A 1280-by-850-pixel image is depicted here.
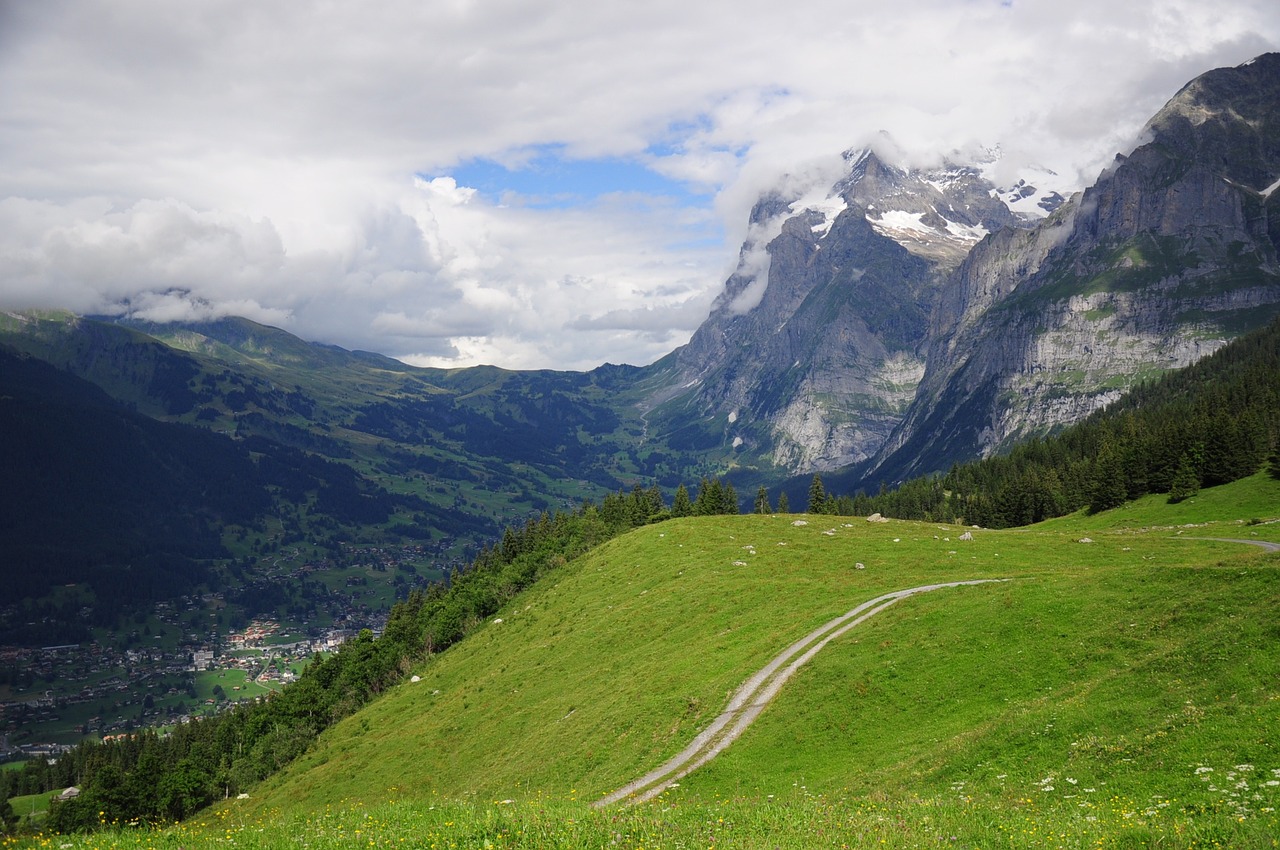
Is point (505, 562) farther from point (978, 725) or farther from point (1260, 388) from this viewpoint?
point (1260, 388)

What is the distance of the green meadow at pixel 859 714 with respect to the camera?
62.2 feet

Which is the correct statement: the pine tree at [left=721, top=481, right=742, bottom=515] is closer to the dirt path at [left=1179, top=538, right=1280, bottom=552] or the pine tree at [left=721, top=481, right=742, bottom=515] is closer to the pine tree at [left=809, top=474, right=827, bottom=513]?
the pine tree at [left=809, top=474, right=827, bottom=513]

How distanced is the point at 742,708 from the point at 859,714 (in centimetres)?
687

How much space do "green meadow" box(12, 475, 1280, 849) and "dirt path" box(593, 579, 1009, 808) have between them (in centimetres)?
101

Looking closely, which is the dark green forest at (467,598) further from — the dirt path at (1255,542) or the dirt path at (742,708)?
the dirt path at (742,708)

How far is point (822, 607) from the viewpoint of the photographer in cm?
5566

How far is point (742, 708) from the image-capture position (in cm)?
4112

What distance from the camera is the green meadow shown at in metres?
19.0

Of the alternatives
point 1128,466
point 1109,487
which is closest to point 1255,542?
point 1109,487

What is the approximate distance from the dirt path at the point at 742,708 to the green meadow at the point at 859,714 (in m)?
1.01

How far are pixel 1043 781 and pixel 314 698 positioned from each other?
370ft

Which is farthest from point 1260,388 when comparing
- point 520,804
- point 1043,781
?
point 520,804

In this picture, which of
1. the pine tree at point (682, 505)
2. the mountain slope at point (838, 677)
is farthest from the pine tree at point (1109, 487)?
the pine tree at point (682, 505)

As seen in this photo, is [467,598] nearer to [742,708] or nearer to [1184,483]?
[742,708]
